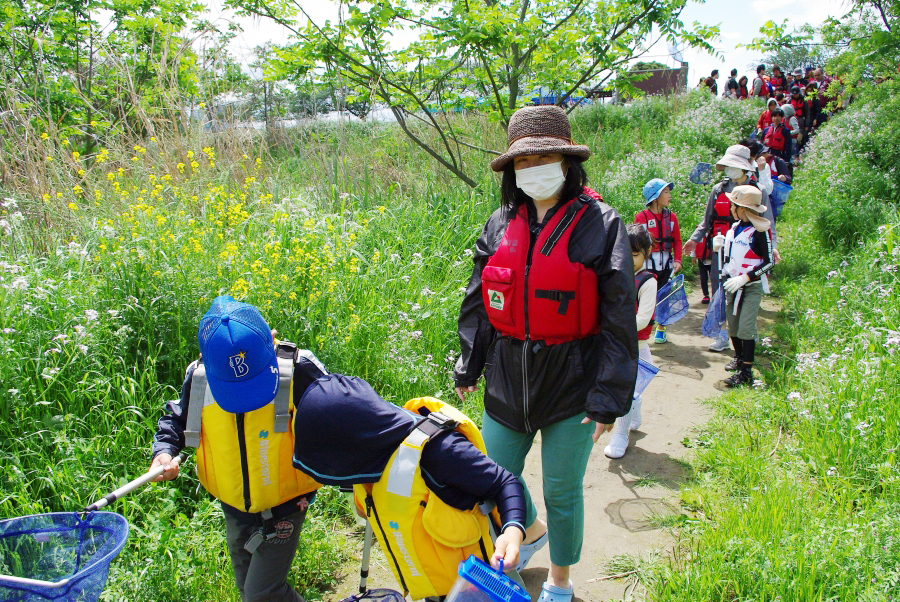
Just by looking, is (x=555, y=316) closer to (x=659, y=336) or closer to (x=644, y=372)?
(x=644, y=372)

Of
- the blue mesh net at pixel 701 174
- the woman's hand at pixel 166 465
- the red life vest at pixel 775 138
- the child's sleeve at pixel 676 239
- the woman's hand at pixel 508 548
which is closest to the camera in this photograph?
the woman's hand at pixel 508 548

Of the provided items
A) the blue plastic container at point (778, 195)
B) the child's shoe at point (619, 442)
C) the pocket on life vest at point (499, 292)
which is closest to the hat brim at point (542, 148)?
the pocket on life vest at point (499, 292)

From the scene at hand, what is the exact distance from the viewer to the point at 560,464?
8.03 ft

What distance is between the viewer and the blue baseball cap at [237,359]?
1.96 m

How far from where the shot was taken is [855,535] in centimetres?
260

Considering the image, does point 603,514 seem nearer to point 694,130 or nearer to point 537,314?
point 537,314

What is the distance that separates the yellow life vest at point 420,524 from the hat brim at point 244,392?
45 centimetres

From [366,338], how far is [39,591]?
3014mm

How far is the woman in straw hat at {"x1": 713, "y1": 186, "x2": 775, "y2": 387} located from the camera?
5090mm

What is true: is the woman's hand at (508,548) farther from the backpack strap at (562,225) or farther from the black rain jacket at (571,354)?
the backpack strap at (562,225)

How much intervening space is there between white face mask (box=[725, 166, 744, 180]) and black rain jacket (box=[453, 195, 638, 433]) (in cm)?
428

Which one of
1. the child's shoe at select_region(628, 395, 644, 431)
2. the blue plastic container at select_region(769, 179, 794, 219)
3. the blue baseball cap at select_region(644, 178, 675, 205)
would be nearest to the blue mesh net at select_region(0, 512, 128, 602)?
the child's shoe at select_region(628, 395, 644, 431)

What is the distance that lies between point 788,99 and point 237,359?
17.3m

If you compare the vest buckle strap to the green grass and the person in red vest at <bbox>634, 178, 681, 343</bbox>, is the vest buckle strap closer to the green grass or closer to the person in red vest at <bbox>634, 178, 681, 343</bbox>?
the green grass
